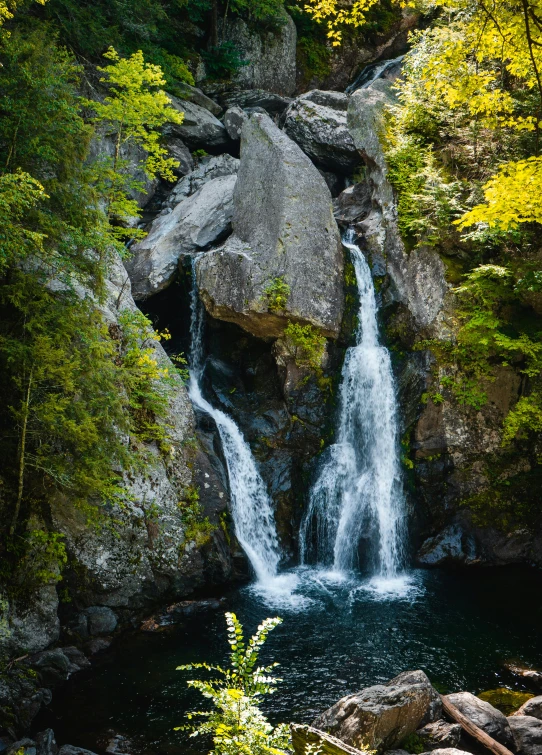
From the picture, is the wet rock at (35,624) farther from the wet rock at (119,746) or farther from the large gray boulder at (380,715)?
the large gray boulder at (380,715)

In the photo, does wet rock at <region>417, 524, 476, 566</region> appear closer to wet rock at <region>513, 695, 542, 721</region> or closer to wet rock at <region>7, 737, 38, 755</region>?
wet rock at <region>513, 695, 542, 721</region>

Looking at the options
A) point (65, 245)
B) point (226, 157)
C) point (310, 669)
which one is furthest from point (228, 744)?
point (226, 157)

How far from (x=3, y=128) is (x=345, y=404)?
394 inches

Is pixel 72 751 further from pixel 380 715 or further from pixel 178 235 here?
pixel 178 235

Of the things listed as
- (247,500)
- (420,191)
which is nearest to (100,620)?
(247,500)

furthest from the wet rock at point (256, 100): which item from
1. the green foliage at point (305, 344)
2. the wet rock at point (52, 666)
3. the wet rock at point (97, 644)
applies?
the wet rock at point (52, 666)

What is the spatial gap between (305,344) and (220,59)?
15.7 m

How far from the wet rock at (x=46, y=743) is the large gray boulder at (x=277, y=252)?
993 cm

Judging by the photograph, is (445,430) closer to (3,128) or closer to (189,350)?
(189,350)

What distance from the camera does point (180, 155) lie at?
20.3 meters

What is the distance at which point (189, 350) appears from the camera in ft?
51.8

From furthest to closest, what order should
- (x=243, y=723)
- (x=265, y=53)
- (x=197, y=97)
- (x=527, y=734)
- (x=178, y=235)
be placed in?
1. (x=265, y=53)
2. (x=197, y=97)
3. (x=178, y=235)
4. (x=527, y=734)
5. (x=243, y=723)

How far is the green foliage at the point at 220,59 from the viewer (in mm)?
23297

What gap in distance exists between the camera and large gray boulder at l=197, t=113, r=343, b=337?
47.4 feet
